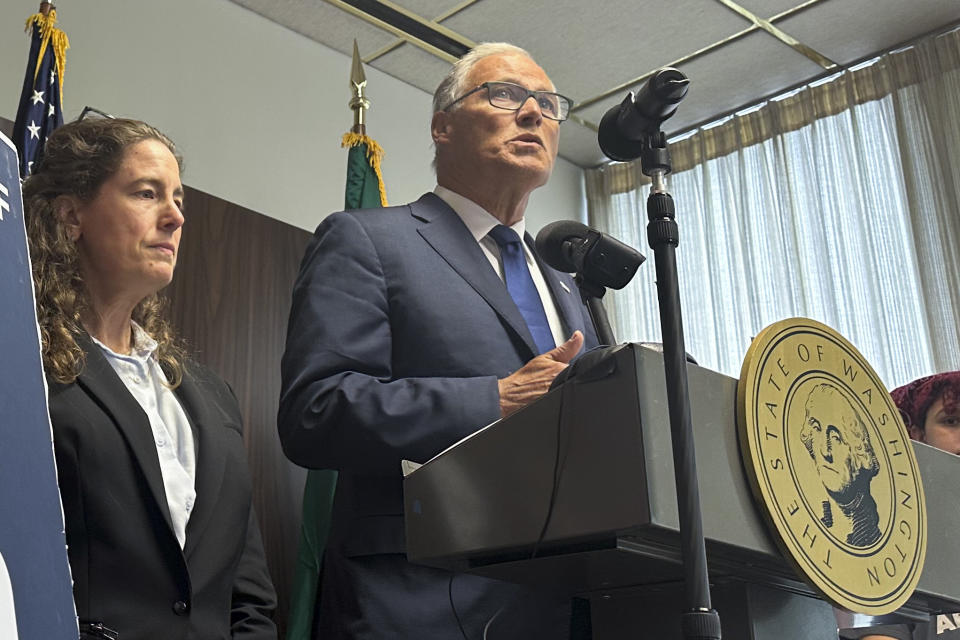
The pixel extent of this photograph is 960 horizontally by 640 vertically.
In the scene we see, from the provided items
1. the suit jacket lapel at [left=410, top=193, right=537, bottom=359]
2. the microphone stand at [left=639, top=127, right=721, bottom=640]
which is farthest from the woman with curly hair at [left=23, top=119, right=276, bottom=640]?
the microphone stand at [left=639, top=127, right=721, bottom=640]

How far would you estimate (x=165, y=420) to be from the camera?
181 centimetres

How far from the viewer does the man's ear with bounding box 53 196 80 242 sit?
193cm

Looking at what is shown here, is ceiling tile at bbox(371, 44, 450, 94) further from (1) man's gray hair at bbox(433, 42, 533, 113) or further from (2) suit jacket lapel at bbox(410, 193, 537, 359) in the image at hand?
(2) suit jacket lapel at bbox(410, 193, 537, 359)

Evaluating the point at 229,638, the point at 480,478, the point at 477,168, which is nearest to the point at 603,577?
the point at 480,478

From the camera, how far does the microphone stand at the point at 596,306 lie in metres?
1.38

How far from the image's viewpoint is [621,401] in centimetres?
108

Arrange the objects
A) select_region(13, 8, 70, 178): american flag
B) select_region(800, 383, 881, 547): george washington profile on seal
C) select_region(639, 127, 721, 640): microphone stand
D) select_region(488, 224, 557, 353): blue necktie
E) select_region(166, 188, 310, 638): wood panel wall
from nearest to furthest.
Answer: select_region(639, 127, 721, 640): microphone stand → select_region(800, 383, 881, 547): george washington profile on seal → select_region(488, 224, 557, 353): blue necktie → select_region(13, 8, 70, 178): american flag → select_region(166, 188, 310, 638): wood panel wall

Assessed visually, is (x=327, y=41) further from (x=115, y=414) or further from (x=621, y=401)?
(x=621, y=401)

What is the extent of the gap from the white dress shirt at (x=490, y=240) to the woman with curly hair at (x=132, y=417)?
523 millimetres

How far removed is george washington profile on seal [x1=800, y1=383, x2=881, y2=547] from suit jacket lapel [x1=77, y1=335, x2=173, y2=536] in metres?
0.95

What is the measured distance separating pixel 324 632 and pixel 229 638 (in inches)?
6.9

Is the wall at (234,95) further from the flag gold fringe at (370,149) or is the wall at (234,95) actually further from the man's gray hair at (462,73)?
the man's gray hair at (462,73)

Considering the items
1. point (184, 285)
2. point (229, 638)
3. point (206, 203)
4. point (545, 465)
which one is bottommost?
point (229, 638)

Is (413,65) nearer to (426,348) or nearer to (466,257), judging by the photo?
(466,257)
